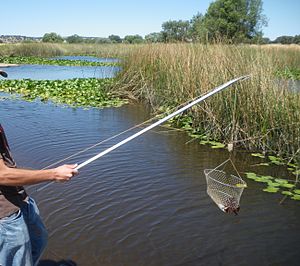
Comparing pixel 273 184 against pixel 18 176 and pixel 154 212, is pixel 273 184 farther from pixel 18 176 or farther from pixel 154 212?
pixel 18 176

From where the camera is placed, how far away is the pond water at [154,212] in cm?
396

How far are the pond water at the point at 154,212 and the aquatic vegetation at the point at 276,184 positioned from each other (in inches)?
5.8

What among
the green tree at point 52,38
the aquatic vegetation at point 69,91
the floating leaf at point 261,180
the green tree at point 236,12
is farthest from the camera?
the green tree at point 52,38

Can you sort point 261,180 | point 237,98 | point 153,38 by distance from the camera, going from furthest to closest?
point 153,38 → point 237,98 → point 261,180

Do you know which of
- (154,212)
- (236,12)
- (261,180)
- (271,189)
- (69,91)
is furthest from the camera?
(236,12)

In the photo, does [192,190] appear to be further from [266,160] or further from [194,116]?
[194,116]

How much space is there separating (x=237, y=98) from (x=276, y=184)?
7.24 ft

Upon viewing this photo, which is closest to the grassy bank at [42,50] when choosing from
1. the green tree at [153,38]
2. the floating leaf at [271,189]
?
the green tree at [153,38]

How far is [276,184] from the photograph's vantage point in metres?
5.77

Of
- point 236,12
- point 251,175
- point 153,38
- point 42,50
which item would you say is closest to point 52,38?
point 42,50

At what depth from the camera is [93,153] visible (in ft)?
23.8

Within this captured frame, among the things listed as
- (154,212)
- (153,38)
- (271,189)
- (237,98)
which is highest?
(153,38)

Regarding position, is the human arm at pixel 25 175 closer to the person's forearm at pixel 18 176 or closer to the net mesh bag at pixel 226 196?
the person's forearm at pixel 18 176

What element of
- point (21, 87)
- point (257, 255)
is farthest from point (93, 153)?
point (21, 87)
